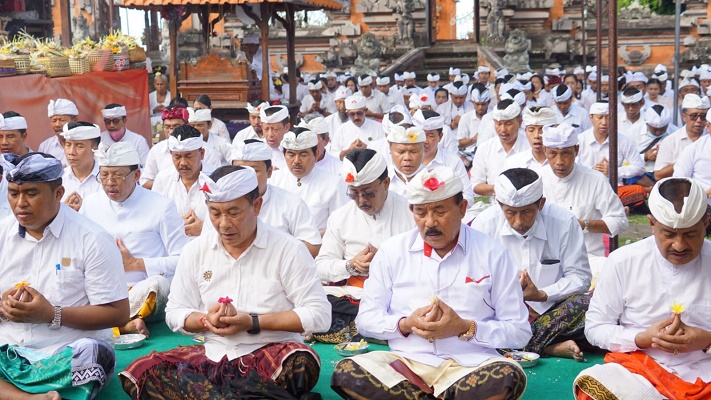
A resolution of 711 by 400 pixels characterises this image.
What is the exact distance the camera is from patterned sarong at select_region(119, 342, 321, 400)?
444 cm

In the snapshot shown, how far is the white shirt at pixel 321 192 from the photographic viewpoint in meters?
7.64

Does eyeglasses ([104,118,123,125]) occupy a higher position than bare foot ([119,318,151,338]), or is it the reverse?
eyeglasses ([104,118,123,125])

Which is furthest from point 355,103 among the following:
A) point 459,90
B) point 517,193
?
point 517,193

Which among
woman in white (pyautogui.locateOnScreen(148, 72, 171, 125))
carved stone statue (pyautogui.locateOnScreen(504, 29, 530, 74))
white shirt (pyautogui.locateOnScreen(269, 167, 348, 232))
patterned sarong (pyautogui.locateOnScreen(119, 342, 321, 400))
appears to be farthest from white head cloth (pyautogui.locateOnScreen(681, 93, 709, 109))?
carved stone statue (pyautogui.locateOnScreen(504, 29, 530, 74))

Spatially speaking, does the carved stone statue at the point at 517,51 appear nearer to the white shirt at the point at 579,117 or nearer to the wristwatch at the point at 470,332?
the white shirt at the point at 579,117

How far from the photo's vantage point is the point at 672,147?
1041cm

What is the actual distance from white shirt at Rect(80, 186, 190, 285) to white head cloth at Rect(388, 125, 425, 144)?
1.86 metres

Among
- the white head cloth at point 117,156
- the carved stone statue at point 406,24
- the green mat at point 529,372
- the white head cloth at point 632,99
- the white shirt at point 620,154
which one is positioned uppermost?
the carved stone statue at point 406,24

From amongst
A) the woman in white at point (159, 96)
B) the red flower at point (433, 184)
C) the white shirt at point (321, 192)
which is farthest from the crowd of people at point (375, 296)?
the woman in white at point (159, 96)

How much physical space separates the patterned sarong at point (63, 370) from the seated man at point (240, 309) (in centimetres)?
30

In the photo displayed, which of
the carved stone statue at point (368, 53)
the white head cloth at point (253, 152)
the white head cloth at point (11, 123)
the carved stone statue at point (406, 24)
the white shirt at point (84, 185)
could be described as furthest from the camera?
the carved stone statue at point (406, 24)

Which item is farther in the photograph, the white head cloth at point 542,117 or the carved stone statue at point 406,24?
the carved stone statue at point 406,24

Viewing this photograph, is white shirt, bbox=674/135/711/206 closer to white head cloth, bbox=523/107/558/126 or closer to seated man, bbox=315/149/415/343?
white head cloth, bbox=523/107/558/126

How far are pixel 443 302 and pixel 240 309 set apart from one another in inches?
37.3
